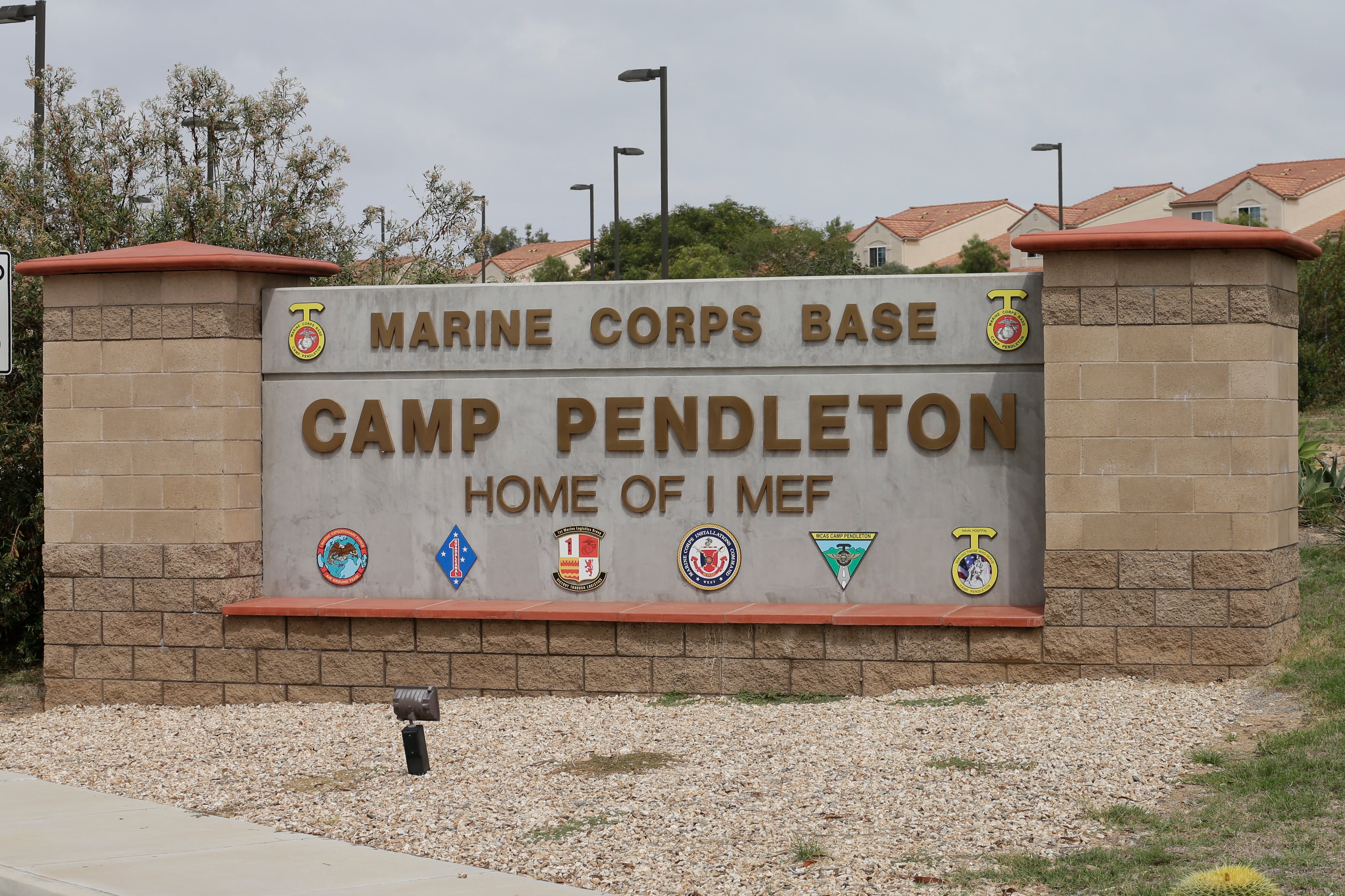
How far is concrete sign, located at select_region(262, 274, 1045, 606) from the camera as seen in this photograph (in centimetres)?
1064

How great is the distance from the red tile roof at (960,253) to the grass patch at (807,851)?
6859 centimetres

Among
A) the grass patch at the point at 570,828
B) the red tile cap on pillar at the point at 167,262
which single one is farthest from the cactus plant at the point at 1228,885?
the red tile cap on pillar at the point at 167,262

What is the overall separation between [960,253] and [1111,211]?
29.9 feet

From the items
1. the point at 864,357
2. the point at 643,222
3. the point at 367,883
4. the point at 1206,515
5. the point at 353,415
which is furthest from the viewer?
A: the point at 643,222

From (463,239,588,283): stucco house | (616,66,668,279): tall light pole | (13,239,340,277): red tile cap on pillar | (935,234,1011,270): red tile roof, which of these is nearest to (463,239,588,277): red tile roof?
(463,239,588,283): stucco house

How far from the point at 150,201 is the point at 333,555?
5.95 m

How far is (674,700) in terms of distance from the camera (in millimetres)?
10539

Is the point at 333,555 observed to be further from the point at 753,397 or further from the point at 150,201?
the point at 150,201

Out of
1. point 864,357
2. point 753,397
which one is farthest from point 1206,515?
point 753,397

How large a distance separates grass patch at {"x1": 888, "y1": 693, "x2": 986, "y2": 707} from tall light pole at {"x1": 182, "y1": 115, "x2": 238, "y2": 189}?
9970mm

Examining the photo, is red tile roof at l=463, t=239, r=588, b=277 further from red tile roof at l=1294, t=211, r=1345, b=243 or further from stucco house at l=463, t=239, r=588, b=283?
red tile roof at l=1294, t=211, r=1345, b=243

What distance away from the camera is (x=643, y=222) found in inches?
2817

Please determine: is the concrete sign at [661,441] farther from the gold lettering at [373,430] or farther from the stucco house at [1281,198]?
the stucco house at [1281,198]

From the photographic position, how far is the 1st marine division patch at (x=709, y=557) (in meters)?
10.9
